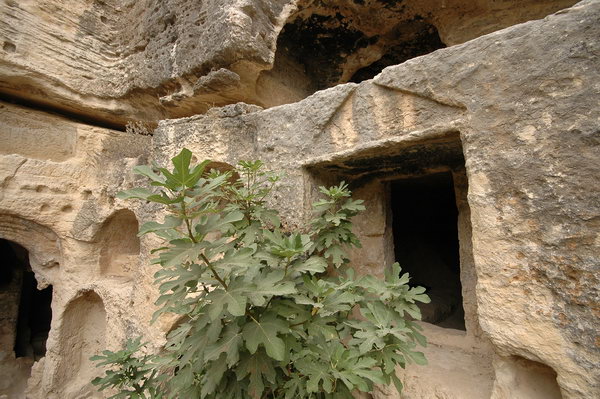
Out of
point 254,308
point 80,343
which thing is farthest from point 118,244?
point 254,308

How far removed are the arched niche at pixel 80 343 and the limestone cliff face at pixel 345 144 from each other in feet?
0.07

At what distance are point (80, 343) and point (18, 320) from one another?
10.5ft

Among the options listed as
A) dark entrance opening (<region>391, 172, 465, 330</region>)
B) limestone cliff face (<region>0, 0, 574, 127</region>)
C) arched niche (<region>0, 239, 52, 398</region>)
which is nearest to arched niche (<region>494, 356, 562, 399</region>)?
dark entrance opening (<region>391, 172, 465, 330</region>)

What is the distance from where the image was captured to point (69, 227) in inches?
133

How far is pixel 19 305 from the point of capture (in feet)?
17.9

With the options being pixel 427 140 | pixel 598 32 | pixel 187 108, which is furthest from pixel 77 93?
pixel 598 32

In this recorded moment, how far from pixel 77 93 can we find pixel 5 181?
1.19 metres

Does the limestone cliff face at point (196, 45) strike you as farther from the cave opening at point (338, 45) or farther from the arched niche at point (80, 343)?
the arched niche at point (80, 343)

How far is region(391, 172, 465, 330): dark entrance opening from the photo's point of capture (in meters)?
3.60

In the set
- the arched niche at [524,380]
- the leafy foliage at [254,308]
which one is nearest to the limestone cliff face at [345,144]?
the arched niche at [524,380]

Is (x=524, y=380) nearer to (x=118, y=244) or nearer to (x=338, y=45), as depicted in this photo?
(x=338, y=45)

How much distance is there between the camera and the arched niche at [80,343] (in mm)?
3436

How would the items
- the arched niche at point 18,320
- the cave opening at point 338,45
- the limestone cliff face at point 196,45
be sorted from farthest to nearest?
the arched niche at point 18,320 → the cave opening at point 338,45 → the limestone cliff face at point 196,45

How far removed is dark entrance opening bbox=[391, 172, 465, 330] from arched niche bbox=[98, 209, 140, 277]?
3.23 meters
